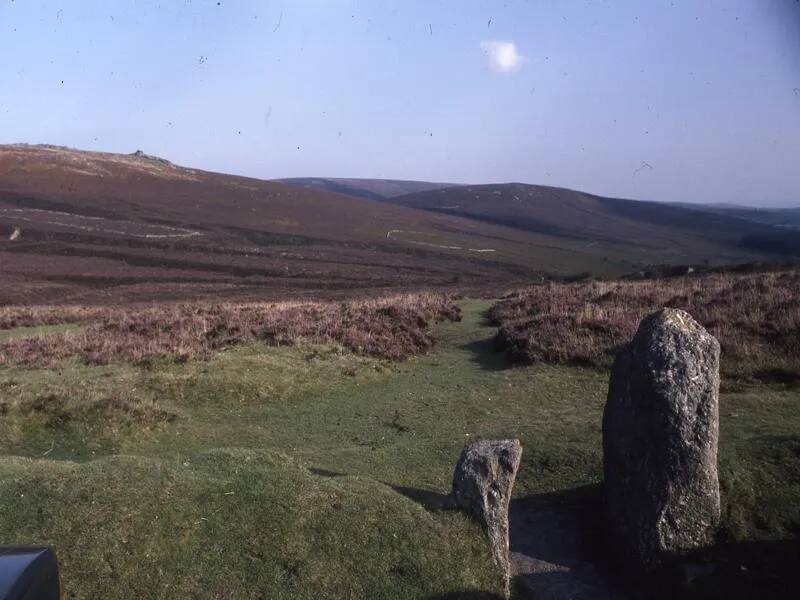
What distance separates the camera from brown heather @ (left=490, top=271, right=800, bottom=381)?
631 inches

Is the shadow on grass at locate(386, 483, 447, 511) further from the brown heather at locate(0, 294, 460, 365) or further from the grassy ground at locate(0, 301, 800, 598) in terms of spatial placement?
the brown heather at locate(0, 294, 460, 365)

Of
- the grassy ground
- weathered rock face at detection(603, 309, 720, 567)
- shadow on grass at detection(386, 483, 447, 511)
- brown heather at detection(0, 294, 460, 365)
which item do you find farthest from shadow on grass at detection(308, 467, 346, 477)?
brown heather at detection(0, 294, 460, 365)

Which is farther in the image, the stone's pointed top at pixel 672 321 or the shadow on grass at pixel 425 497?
the stone's pointed top at pixel 672 321

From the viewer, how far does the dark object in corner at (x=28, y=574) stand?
444 cm

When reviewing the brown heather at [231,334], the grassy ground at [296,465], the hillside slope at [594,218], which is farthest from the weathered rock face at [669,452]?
the hillside slope at [594,218]

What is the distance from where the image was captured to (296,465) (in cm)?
945

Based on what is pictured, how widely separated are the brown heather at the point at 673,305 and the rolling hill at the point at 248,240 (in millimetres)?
26016

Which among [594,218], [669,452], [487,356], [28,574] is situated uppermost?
[28,574]

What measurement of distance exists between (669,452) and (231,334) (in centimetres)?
1427

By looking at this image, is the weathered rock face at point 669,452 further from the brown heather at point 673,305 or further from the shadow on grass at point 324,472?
the brown heather at point 673,305

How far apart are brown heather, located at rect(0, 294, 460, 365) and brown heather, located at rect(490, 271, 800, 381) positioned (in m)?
2.82

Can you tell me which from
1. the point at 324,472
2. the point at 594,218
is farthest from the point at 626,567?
the point at 594,218

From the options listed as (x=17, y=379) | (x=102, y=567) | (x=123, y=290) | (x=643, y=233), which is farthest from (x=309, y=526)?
(x=643, y=233)

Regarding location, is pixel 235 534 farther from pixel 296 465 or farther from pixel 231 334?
pixel 231 334
